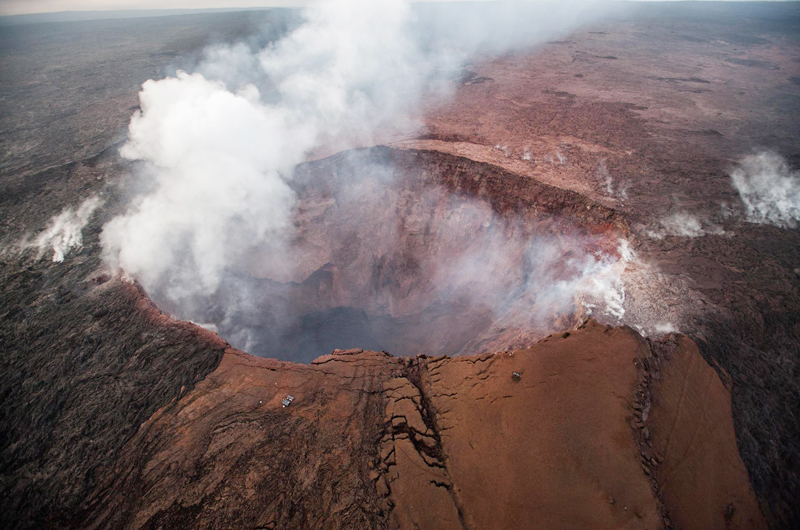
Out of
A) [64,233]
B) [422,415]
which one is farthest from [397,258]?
[64,233]

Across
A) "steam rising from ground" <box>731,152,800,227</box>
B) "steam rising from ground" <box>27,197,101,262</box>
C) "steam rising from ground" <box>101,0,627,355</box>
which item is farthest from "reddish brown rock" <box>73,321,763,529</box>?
"steam rising from ground" <box>731,152,800,227</box>

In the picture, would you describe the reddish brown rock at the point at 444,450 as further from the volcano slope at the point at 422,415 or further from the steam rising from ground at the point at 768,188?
the steam rising from ground at the point at 768,188

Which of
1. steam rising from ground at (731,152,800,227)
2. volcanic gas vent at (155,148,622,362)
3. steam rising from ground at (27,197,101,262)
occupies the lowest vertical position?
volcanic gas vent at (155,148,622,362)

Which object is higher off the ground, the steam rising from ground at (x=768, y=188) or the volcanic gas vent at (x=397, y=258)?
the steam rising from ground at (x=768, y=188)

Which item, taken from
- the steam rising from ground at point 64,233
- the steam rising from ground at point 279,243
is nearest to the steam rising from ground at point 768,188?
the steam rising from ground at point 279,243

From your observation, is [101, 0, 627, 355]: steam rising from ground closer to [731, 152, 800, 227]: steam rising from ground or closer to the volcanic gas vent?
Answer: the volcanic gas vent

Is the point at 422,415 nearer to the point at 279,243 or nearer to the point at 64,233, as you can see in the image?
the point at 279,243
